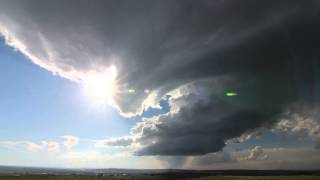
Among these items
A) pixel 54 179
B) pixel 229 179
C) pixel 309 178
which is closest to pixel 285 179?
pixel 309 178

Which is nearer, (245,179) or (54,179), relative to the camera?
(245,179)

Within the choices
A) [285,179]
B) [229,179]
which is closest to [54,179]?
[229,179]

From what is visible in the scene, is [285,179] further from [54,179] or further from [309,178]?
[54,179]

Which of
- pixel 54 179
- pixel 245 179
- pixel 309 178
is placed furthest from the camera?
pixel 54 179

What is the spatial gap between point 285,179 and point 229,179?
18.0 meters

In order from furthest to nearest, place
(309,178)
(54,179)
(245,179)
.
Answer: (54,179) < (245,179) < (309,178)

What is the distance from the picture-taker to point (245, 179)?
139000 mm

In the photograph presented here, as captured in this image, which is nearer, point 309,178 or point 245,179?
point 309,178

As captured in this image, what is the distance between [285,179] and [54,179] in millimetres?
88089

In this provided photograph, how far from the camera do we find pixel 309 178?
424 feet

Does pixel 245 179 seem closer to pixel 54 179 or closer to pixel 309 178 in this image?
pixel 309 178

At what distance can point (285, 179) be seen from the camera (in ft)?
430

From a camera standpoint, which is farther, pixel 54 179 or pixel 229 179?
pixel 54 179

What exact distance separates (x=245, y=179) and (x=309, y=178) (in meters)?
21.0
